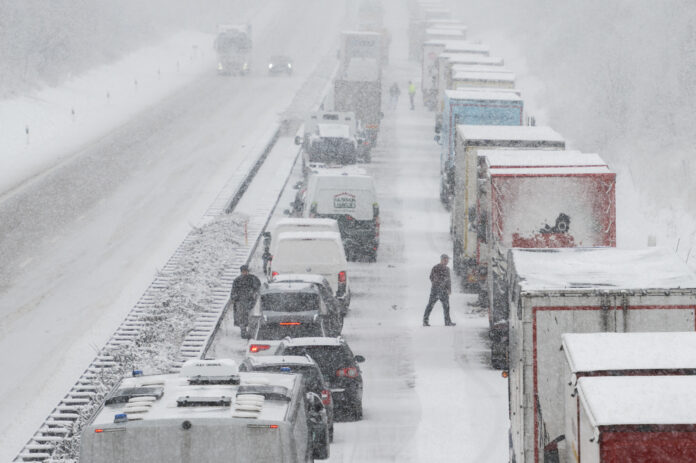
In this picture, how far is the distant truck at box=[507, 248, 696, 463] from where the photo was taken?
1253 centimetres

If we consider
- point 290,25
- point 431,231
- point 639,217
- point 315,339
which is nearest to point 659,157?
point 639,217

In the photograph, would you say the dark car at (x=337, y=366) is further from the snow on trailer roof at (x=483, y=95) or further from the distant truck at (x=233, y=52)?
the distant truck at (x=233, y=52)

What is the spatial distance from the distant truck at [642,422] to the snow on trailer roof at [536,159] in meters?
13.0

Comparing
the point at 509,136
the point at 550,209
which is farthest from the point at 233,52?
the point at 550,209

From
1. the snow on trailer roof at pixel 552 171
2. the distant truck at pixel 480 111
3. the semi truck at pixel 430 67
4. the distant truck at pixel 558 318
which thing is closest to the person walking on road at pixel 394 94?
the semi truck at pixel 430 67

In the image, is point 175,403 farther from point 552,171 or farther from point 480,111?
point 480,111

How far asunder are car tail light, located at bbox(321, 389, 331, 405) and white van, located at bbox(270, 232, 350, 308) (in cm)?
755

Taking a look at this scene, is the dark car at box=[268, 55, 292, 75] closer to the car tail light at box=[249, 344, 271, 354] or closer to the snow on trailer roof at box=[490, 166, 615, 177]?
the snow on trailer roof at box=[490, 166, 615, 177]

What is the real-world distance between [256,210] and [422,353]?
1433cm

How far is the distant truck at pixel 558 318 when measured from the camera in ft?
41.1

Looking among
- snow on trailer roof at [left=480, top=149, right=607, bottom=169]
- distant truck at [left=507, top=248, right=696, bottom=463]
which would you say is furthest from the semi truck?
distant truck at [left=507, top=248, right=696, bottom=463]

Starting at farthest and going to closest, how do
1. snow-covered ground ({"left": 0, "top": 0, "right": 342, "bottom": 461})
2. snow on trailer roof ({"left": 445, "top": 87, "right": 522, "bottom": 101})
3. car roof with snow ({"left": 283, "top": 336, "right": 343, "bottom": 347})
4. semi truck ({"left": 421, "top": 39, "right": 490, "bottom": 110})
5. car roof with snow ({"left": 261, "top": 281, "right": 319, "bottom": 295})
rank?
semi truck ({"left": 421, "top": 39, "right": 490, "bottom": 110}) < snow on trailer roof ({"left": 445, "top": 87, "right": 522, "bottom": 101}) < snow-covered ground ({"left": 0, "top": 0, "right": 342, "bottom": 461}) < car roof with snow ({"left": 261, "top": 281, "right": 319, "bottom": 295}) < car roof with snow ({"left": 283, "top": 336, "right": 343, "bottom": 347})

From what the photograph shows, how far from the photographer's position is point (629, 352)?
914cm

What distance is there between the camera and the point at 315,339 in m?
16.4
